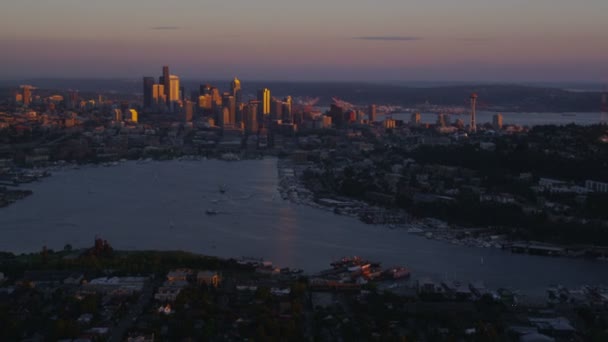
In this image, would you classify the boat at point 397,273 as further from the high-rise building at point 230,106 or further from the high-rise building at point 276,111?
the high-rise building at point 276,111

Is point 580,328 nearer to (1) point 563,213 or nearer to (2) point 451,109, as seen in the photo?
(1) point 563,213

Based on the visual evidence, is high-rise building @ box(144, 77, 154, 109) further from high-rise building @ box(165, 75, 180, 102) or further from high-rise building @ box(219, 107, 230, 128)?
high-rise building @ box(219, 107, 230, 128)

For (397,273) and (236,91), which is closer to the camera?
(397,273)

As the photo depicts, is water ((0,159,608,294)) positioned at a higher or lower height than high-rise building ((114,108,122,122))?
lower

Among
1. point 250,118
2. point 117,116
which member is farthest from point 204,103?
point 117,116

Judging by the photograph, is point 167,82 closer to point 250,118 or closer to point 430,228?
point 250,118

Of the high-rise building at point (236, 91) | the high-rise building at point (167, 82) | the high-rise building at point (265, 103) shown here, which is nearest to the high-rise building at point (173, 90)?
the high-rise building at point (167, 82)

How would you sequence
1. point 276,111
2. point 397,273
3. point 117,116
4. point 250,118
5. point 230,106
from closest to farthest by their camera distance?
point 397,273
point 117,116
point 250,118
point 230,106
point 276,111

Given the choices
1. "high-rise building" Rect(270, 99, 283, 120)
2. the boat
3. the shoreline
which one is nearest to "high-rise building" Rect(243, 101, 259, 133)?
"high-rise building" Rect(270, 99, 283, 120)
